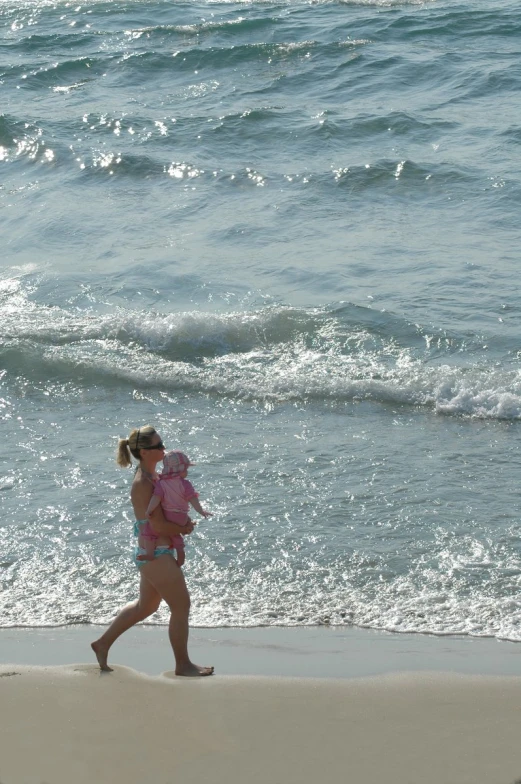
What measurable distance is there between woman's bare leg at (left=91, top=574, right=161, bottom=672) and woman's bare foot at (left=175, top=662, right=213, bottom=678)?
0.35m

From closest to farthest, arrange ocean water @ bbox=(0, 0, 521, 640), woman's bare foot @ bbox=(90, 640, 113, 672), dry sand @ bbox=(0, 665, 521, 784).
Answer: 1. dry sand @ bbox=(0, 665, 521, 784)
2. woman's bare foot @ bbox=(90, 640, 113, 672)
3. ocean water @ bbox=(0, 0, 521, 640)

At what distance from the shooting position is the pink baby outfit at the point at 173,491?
17.4ft

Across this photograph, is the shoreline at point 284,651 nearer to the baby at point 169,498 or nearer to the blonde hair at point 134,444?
the baby at point 169,498

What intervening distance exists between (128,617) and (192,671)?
1.48ft

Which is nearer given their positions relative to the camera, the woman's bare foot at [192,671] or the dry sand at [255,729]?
the dry sand at [255,729]

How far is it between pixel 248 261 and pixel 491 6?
1184 cm

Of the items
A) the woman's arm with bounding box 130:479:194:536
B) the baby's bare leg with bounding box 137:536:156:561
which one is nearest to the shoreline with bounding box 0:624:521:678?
the baby's bare leg with bounding box 137:536:156:561

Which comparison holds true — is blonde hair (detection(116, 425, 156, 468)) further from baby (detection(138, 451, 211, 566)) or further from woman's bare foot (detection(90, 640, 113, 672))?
woman's bare foot (detection(90, 640, 113, 672))

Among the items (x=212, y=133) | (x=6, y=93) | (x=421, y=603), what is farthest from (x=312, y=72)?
(x=421, y=603)

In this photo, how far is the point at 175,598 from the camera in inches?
211

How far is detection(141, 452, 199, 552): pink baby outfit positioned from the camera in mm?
5309

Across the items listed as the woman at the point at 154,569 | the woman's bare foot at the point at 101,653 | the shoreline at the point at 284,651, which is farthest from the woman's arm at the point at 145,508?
the shoreline at the point at 284,651

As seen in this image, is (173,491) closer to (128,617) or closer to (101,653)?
(128,617)

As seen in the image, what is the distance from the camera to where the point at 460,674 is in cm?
521
